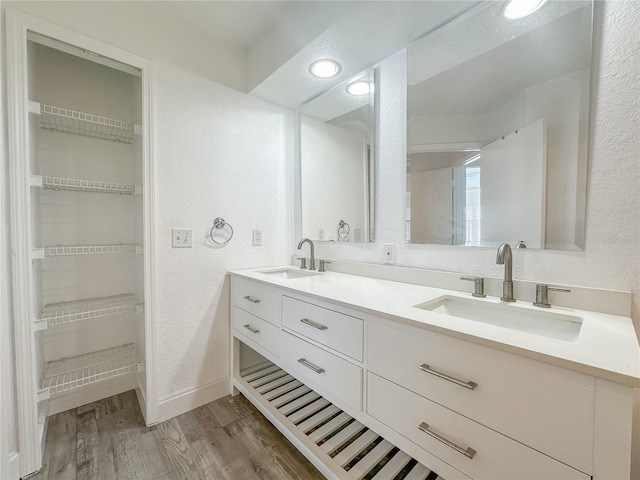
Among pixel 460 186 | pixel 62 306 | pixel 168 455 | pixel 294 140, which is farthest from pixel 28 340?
pixel 460 186

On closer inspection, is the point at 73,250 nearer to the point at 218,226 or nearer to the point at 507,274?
the point at 218,226

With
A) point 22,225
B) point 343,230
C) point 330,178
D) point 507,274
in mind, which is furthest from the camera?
point 330,178

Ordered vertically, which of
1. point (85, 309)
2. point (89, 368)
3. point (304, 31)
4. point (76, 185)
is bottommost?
point (89, 368)

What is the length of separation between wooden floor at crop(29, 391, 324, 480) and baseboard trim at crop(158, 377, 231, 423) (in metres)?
0.05

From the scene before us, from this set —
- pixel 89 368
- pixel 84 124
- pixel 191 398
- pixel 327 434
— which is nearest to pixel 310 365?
pixel 327 434

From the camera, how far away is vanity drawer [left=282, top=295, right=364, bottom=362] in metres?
1.05

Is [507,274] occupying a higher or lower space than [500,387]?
higher

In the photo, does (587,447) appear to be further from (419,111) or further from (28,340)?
(28,340)

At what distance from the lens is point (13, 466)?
117cm

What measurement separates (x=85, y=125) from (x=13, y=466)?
68.7 inches

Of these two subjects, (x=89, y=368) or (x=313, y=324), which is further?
(x=89, y=368)

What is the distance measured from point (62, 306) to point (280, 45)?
2.06 meters

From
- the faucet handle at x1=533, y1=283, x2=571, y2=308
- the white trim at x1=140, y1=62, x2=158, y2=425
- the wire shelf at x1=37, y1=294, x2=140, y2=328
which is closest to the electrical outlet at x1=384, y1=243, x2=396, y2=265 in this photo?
the faucet handle at x1=533, y1=283, x2=571, y2=308

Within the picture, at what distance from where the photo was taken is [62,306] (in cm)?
166
